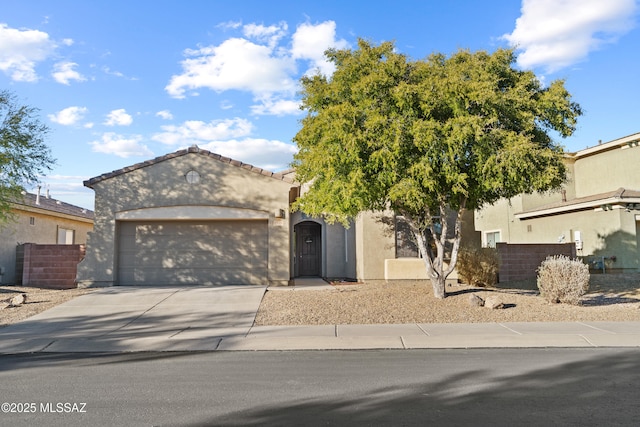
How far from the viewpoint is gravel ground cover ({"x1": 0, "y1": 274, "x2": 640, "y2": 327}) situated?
36.6 ft

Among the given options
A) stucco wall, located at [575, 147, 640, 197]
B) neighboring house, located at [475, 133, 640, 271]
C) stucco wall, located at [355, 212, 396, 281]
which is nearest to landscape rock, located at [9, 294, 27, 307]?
stucco wall, located at [355, 212, 396, 281]

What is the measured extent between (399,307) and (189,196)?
797cm

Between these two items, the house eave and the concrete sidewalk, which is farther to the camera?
the house eave

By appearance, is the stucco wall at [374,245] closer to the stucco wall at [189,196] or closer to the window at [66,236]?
the stucco wall at [189,196]

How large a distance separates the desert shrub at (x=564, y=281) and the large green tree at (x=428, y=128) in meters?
2.24

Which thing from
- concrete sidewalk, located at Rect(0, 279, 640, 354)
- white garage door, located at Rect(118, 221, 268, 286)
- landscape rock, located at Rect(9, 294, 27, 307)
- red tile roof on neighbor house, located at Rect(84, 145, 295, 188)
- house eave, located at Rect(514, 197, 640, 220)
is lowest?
concrete sidewalk, located at Rect(0, 279, 640, 354)

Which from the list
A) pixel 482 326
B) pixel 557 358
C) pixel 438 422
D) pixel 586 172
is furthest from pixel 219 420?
pixel 586 172

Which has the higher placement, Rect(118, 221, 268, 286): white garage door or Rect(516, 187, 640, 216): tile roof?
Rect(516, 187, 640, 216): tile roof

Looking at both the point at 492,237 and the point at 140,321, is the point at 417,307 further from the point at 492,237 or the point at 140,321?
the point at 492,237

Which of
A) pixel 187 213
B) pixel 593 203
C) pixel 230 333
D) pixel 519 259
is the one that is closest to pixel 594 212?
pixel 593 203

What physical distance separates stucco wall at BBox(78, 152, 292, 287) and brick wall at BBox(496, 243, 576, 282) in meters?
7.87

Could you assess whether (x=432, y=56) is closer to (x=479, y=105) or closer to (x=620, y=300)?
(x=479, y=105)

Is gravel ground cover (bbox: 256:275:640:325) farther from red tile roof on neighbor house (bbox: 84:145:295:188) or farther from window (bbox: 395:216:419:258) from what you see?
red tile roof on neighbor house (bbox: 84:145:295:188)

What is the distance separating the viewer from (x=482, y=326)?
10.4 metres
